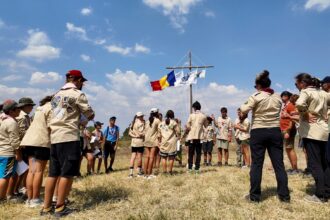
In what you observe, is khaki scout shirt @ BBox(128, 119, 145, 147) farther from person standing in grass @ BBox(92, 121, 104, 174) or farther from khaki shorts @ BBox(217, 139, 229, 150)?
khaki shorts @ BBox(217, 139, 229, 150)

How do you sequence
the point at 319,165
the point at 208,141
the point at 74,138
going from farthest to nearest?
1. the point at 208,141
2. the point at 319,165
3. the point at 74,138

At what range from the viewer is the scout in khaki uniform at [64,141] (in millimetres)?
5125

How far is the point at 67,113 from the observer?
17.2 ft

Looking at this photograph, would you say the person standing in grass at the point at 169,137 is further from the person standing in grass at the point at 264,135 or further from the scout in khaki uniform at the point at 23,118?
the person standing in grass at the point at 264,135

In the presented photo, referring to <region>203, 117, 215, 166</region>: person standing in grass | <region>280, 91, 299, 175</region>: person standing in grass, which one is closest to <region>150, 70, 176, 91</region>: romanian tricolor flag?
<region>203, 117, 215, 166</region>: person standing in grass

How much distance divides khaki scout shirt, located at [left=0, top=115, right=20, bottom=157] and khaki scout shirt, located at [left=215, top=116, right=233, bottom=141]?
26.4 ft

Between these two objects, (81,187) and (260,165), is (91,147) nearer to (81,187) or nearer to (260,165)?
(81,187)

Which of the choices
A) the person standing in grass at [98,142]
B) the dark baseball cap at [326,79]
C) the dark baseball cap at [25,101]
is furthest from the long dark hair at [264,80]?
the person standing in grass at [98,142]

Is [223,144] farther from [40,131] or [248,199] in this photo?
[40,131]

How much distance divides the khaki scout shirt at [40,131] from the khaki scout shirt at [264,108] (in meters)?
3.64

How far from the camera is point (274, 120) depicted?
5617 millimetres

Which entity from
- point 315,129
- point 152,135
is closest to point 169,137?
point 152,135

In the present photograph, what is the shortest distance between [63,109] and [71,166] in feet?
3.08

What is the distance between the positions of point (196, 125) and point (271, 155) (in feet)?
14.5
